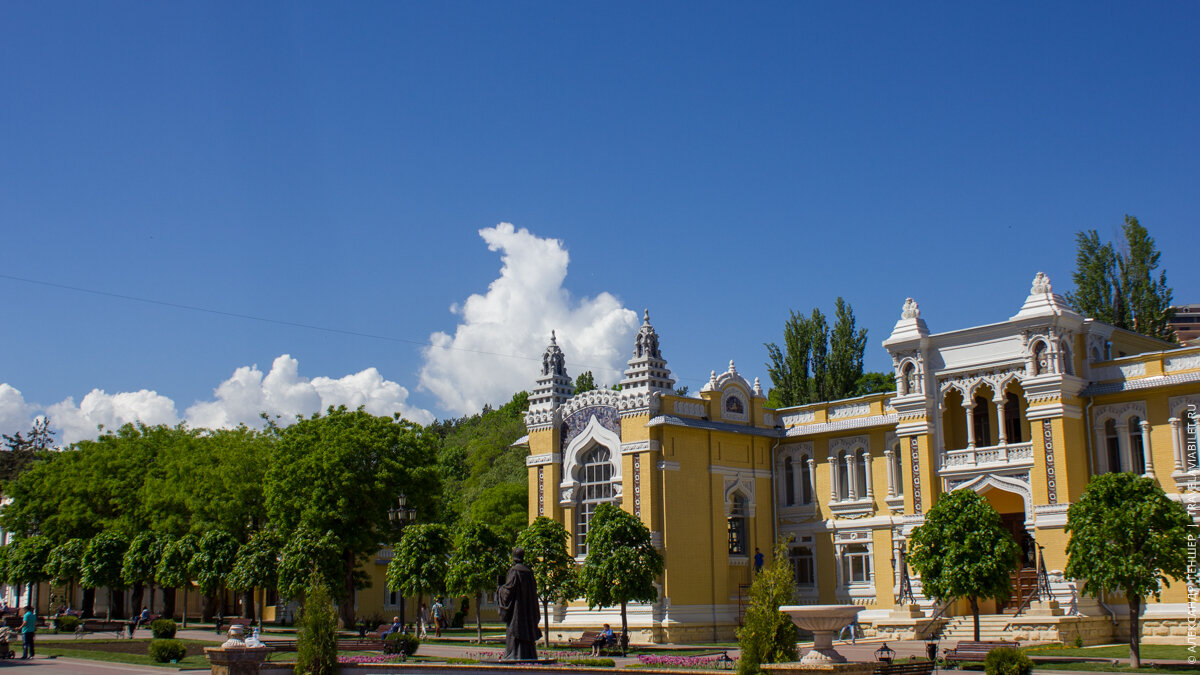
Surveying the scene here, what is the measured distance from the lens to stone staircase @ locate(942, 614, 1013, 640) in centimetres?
3170

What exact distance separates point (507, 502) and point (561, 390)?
1667cm

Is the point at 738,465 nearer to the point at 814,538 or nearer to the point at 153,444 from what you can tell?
the point at 814,538

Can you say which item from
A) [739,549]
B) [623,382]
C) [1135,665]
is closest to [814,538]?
[739,549]

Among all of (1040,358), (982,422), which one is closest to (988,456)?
(982,422)

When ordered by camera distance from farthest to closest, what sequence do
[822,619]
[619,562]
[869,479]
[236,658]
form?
[869,479] → [619,562] → [822,619] → [236,658]

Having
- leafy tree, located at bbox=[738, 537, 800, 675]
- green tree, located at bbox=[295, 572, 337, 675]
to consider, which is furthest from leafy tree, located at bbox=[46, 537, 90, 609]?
leafy tree, located at bbox=[738, 537, 800, 675]

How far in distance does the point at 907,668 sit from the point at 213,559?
31.4 meters

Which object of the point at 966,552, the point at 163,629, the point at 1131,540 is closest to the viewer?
the point at 1131,540

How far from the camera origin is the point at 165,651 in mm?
27625

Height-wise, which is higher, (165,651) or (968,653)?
(165,651)

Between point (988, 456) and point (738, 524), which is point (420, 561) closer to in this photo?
point (738, 524)

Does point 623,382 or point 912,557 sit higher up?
point 623,382

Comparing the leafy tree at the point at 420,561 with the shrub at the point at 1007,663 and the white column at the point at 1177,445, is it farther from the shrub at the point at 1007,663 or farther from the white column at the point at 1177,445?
the white column at the point at 1177,445

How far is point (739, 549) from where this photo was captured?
4044 centimetres
